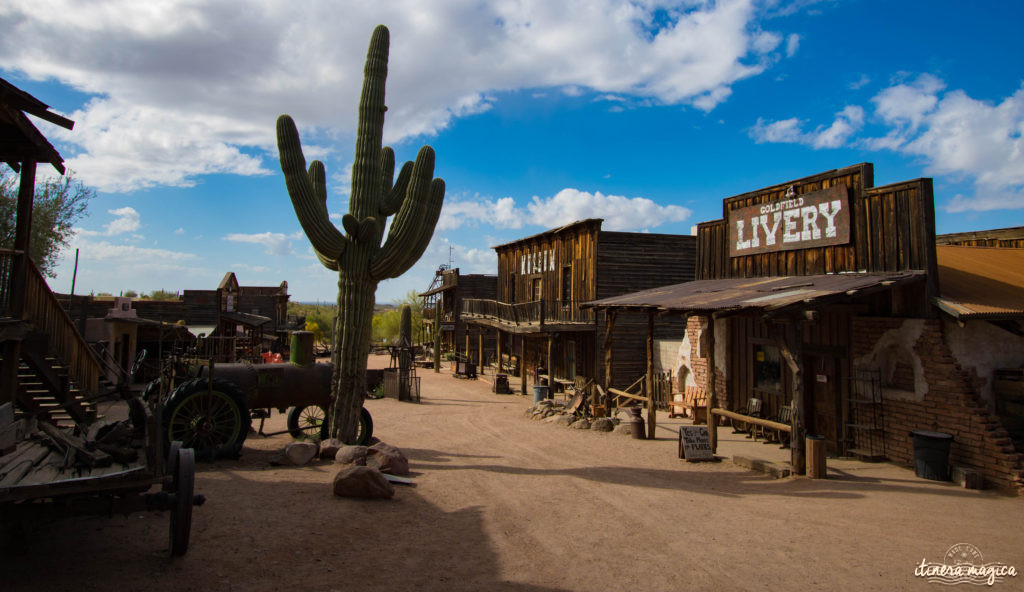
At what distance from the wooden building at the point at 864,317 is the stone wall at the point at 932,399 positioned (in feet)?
0.06

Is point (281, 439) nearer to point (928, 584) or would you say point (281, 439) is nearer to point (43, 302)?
point (43, 302)

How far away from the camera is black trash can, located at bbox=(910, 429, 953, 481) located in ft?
28.1

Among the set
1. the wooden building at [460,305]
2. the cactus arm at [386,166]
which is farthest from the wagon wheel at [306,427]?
the wooden building at [460,305]

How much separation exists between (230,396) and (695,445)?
8295 mm

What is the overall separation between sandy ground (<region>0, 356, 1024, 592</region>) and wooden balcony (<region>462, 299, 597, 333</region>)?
1035cm

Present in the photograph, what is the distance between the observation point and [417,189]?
10453 millimetres

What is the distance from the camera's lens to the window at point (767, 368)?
12578mm

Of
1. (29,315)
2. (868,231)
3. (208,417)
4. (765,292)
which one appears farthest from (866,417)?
(29,315)

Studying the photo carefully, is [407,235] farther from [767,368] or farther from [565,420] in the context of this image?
[767,368]

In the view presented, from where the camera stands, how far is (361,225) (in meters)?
10.3

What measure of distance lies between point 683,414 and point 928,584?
1145 cm

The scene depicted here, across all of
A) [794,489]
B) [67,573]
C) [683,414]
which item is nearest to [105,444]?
[67,573]

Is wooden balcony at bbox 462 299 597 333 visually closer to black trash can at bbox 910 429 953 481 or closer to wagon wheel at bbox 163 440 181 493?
black trash can at bbox 910 429 953 481

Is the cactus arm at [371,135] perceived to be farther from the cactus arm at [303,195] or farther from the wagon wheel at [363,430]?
the wagon wheel at [363,430]
